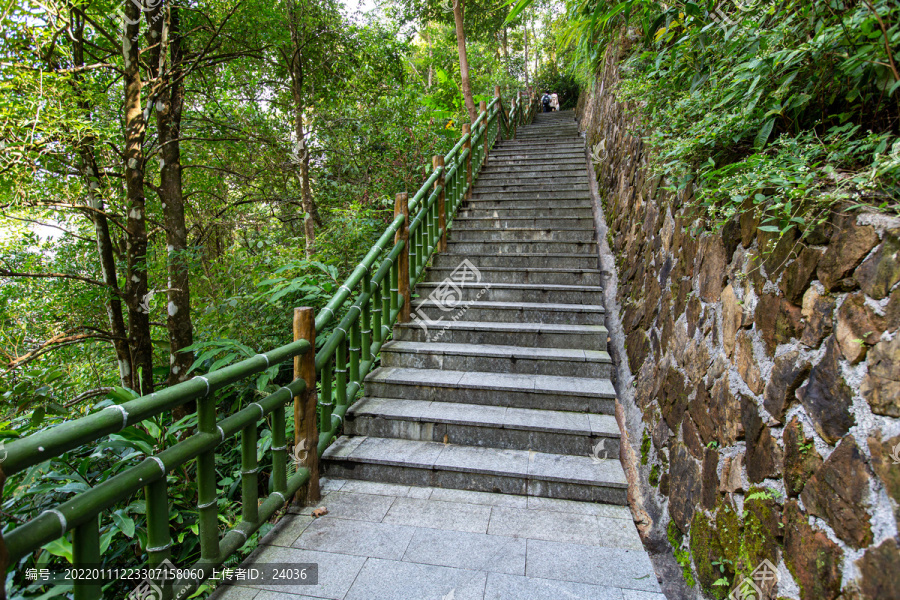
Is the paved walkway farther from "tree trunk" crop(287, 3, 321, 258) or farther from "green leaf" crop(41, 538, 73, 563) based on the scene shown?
"tree trunk" crop(287, 3, 321, 258)

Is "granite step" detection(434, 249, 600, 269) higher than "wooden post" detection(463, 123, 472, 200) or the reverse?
the reverse

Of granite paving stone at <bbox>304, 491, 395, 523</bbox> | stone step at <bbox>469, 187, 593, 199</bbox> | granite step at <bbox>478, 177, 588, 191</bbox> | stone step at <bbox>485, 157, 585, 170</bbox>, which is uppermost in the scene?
stone step at <bbox>485, 157, 585, 170</bbox>

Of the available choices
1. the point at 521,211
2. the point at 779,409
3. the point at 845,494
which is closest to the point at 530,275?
the point at 521,211

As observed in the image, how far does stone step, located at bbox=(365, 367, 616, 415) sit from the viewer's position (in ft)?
9.20

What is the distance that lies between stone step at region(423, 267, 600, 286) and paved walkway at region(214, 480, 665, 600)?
7.24ft

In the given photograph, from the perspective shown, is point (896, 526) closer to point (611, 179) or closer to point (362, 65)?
point (611, 179)

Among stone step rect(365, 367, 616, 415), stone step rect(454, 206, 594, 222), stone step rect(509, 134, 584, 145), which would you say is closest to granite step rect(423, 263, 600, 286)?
stone step rect(454, 206, 594, 222)

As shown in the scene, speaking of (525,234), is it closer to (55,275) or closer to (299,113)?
(299,113)

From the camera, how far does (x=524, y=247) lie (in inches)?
179

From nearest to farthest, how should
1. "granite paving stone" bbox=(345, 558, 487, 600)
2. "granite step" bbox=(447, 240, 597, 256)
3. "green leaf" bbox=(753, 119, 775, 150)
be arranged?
"green leaf" bbox=(753, 119, 775, 150), "granite paving stone" bbox=(345, 558, 487, 600), "granite step" bbox=(447, 240, 597, 256)

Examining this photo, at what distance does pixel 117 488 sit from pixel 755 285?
220cm

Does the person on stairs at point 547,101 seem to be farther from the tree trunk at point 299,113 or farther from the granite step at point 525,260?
the granite step at point 525,260

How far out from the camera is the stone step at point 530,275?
4007mm

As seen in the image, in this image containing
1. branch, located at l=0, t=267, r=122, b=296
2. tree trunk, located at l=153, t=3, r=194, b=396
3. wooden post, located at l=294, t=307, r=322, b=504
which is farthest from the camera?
tree trunk, located at l=153, t=3, r=194, b=396
